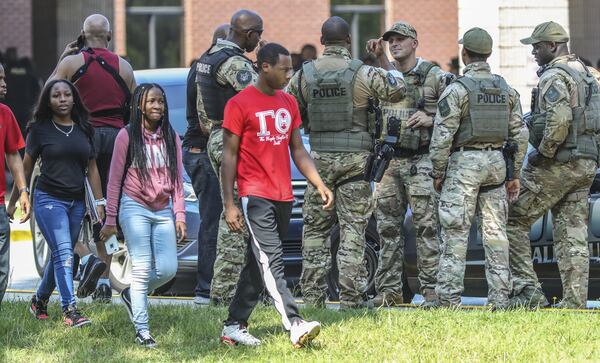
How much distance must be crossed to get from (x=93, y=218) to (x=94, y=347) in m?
1.16

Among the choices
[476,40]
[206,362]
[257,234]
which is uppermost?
[476,40]

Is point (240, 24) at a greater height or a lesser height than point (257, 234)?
greater

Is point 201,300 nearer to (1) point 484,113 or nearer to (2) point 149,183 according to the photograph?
(2) point 149,183

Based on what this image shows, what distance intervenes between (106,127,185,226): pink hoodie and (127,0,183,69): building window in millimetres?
18736

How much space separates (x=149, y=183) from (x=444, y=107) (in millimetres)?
2327

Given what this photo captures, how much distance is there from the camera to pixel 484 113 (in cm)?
946

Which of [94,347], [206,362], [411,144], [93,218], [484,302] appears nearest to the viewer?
[206,362]

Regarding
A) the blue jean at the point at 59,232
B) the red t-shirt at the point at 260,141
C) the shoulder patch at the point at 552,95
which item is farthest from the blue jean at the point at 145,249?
the shoulder patch at the point at 552,95

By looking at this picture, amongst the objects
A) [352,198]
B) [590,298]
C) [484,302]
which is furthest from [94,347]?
[590,298]

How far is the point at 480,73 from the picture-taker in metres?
9.55

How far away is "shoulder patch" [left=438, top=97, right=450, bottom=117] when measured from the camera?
942cm

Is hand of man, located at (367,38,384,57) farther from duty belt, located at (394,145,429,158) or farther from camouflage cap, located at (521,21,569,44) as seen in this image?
camouflage cap, located at (521,21,569,44)

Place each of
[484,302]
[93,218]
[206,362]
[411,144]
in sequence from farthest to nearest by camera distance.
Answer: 1. [484,302]
2. [411,144]
3. [93,218]
4. [206,362]

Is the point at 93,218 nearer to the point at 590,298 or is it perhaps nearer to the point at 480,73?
the point at 480,73
